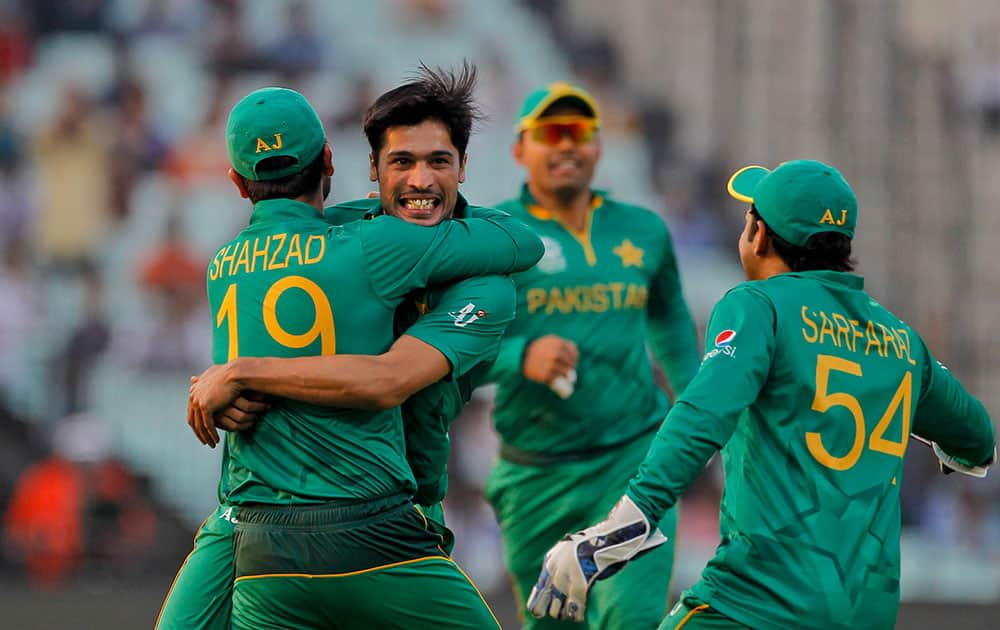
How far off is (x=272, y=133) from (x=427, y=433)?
0.86 meters

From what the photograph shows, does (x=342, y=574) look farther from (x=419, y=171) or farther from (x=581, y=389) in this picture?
(x=581, y=389)

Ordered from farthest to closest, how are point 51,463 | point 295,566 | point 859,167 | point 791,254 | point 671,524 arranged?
point 859,167 → point 51,463 → point 671,524 → point 791,254 → point 295,566

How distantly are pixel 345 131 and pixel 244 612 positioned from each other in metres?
9.50

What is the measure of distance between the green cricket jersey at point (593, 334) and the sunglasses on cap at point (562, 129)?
0.30 metres

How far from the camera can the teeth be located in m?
3.85

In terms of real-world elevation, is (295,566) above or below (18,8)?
below

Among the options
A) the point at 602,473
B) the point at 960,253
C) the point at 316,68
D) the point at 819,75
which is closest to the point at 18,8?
the point at 316,68

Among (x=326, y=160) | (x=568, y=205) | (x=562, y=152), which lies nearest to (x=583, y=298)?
(x=568, y=205)

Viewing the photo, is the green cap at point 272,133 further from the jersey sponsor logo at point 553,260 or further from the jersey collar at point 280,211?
the jersey sponsor logo at point 553,260

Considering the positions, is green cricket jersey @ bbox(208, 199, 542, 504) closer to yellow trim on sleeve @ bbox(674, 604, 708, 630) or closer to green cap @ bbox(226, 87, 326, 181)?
green cap @ bbox(226, 87, 326, 181)

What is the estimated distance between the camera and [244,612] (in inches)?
138

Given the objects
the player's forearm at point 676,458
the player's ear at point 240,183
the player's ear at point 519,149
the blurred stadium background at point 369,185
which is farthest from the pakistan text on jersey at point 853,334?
the blurred stadium background at point 369,185

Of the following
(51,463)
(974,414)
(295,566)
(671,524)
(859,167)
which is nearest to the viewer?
(295,566)

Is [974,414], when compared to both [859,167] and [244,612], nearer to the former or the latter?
[244,612]
